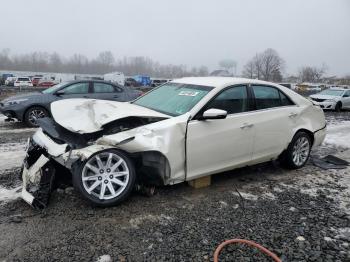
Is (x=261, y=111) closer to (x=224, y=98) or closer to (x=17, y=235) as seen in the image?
(x=224, y=98)

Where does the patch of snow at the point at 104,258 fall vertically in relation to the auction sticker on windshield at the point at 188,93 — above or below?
below

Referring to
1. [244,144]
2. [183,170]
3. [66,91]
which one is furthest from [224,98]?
[66,91]

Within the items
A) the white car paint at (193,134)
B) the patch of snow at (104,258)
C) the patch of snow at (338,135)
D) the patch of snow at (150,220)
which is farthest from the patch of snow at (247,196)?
the patch of snow at (338,135)

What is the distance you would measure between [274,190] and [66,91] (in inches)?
287

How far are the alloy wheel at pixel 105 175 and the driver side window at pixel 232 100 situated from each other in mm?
1453

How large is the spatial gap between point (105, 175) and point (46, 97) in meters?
6.78

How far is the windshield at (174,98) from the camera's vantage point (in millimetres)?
4621

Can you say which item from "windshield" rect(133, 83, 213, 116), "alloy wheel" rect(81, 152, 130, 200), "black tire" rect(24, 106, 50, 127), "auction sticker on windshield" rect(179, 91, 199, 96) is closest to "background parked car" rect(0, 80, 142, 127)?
"black tire" rect(24, 106, 50, 127)

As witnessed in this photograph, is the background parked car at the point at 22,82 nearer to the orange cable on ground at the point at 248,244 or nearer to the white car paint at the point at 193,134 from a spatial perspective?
the white car paint at the point at 193,134

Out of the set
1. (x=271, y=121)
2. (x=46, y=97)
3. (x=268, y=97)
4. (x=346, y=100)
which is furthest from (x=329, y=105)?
Answer: (x=46, y=97)

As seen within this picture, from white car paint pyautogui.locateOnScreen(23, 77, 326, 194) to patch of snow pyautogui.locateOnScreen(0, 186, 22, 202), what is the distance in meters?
0.86

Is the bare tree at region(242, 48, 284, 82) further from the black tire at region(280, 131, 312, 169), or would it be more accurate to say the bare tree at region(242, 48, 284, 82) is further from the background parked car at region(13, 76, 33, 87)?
the black tire at region(280, 131, 312, 169)

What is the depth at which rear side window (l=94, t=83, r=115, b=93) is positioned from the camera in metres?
10.6

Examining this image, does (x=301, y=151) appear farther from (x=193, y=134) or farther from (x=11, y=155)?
(x=11, y=155)
